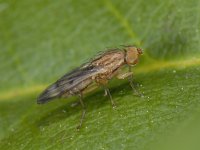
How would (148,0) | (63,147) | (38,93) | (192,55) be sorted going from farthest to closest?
(38,93), (148,0), (192,55), (63,147)

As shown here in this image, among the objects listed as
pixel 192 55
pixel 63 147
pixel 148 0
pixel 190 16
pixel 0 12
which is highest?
pixel 0 12

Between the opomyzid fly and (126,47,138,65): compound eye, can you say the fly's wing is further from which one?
(126,47,138,65): compound eye

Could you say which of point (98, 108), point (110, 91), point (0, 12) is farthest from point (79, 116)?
point (0, 12)

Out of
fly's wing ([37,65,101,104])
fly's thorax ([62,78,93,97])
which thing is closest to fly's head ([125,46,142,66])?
fly's wing ([37,65,101,104])

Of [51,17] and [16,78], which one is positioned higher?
[51,17]

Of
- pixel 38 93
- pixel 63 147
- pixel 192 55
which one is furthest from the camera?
pixel 38 93

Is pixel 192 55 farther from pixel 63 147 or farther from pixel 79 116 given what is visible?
pixel 63 147
